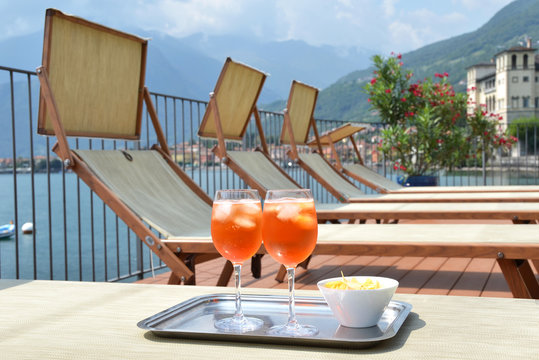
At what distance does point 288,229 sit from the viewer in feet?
2.79

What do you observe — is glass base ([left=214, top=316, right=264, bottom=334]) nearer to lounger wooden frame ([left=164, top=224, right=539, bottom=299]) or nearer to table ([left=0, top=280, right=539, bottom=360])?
table ([left=0, top=280, right=539, bottom=360])

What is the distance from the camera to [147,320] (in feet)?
2.74

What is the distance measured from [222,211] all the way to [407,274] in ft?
9.76

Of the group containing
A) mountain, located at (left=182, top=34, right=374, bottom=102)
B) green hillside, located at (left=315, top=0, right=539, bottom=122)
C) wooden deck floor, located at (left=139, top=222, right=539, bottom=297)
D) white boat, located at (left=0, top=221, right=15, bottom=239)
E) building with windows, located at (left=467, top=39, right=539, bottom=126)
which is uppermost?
mountain, located at (left=182, top=34, right=374, bottom=102)

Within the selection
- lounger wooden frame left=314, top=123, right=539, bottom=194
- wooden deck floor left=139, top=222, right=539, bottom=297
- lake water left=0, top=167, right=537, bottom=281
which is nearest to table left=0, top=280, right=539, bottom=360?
lake water left=0, top=167, right=537, bottom=281

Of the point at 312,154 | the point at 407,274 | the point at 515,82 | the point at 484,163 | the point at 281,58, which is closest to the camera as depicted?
the point at 407,274

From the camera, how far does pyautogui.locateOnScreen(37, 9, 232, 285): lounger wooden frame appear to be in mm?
2352

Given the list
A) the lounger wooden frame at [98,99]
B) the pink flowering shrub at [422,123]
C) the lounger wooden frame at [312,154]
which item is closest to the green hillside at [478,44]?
the pink flowering shrub at [422,123]

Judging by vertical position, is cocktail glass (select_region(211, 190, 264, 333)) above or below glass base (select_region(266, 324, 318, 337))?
above

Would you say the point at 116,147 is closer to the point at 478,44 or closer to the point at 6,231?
the point at 6,231

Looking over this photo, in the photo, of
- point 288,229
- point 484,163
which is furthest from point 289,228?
point 484,163

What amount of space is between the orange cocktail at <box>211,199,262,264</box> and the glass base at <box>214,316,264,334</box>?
0.31 ft

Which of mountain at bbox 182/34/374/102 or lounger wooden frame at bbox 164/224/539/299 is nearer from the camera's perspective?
lounger wooden frame at bbox 164/224/539/299

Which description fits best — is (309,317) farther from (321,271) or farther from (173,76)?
(173,76)
